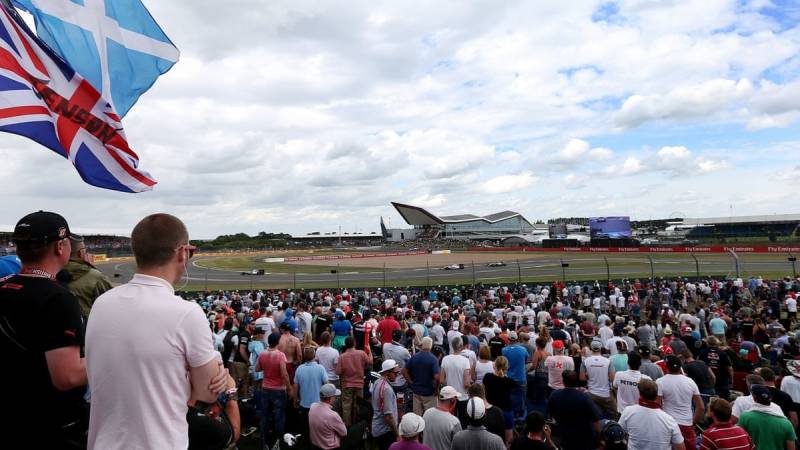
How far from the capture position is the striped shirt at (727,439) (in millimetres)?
4969

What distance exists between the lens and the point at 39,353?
2.42 m

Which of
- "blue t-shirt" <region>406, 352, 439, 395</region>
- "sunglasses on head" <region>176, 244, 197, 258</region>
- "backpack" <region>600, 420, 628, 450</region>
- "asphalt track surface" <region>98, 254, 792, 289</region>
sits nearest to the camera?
"sunglasses on head" <region>176, 244, 197, 258</region>

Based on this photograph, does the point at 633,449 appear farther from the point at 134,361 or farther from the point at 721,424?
the point at 134,361

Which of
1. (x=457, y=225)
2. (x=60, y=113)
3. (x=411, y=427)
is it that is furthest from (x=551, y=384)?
(x=457, y=225)

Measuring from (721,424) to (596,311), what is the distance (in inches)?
696

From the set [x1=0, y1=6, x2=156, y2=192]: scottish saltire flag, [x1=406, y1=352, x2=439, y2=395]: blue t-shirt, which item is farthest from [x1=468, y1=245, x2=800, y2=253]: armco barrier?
[x1=0, y1=6, x2=156, y2=192]: scottish saltire flag

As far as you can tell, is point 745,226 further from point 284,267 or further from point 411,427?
point 411,427

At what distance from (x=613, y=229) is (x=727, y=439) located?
3266 inches

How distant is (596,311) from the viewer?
21.8m

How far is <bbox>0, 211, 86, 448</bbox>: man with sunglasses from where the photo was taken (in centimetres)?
237

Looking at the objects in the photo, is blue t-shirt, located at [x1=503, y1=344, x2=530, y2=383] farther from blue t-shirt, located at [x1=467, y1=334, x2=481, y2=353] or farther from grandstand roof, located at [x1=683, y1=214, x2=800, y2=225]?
grandstand roof, located at [x1=683, y1=214, x2=800, y2=225]

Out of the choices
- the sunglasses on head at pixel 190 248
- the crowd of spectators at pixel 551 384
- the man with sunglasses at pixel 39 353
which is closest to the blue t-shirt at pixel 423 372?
the crowd of spectators at pixel 551 384

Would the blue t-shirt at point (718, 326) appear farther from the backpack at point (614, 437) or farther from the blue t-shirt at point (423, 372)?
the backpack at point (614, 437)

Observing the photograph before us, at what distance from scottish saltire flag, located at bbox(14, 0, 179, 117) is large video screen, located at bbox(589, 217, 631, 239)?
273 feet
